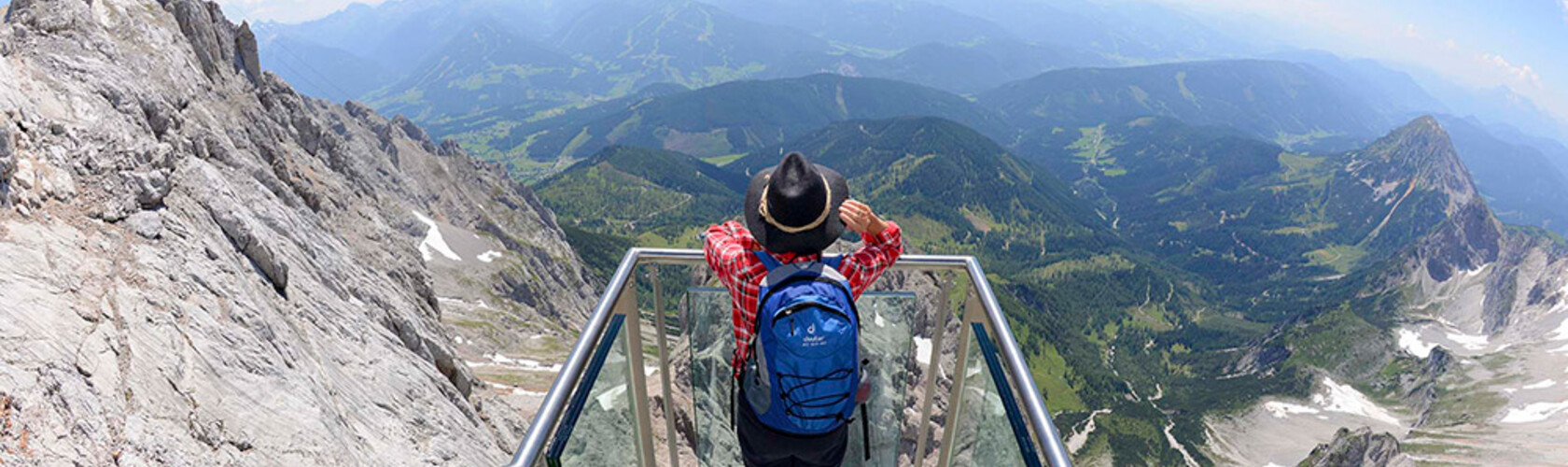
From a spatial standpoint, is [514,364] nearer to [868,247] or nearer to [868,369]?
[868,369]

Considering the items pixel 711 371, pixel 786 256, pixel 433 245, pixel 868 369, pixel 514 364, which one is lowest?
pixel 433 245

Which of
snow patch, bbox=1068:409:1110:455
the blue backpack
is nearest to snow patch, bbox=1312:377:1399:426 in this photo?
snow patch, bbox=1068:409:1110:455

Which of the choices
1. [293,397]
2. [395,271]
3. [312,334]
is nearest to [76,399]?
[293,397]

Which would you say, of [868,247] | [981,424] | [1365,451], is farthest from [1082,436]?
[868,247]

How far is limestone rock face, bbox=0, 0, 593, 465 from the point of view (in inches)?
369

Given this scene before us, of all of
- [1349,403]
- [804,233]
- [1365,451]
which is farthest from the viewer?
[1349,403]

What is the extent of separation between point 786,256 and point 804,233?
0.76 feet

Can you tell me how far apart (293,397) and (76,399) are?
477cm

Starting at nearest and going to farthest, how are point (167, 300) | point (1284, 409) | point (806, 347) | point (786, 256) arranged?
point (806, 347) → point (786, 256) → point (167, 300) → point (1284, 409)

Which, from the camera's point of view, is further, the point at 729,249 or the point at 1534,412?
the point at 1534,412

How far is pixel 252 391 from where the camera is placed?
12.5m

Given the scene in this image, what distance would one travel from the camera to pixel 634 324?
214 inches

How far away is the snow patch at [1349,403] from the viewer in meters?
172

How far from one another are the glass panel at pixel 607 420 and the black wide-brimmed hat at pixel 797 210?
1.23 metres
